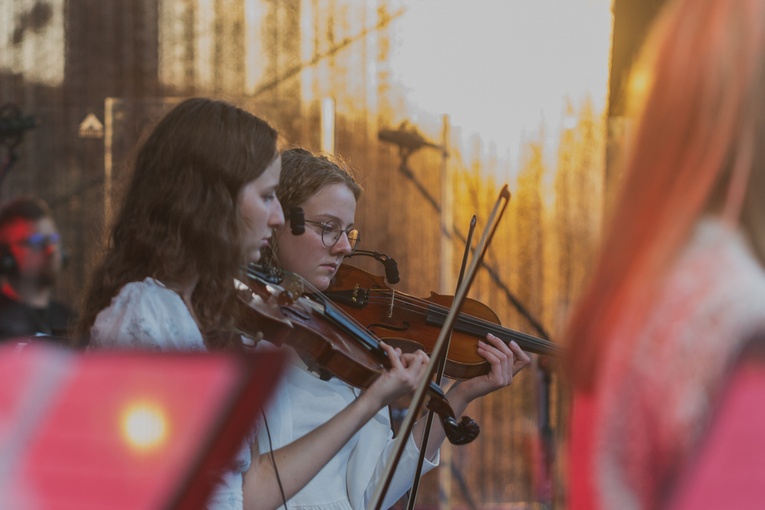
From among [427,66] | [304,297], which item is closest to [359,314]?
[304,297]

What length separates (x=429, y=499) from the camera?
12.8 feet

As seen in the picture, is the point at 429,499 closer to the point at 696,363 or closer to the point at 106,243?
the point at 106,243

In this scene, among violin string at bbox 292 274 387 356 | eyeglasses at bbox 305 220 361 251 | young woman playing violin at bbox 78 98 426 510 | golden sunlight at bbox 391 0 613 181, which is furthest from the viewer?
golden sunlight at bbox 391 0 613 181

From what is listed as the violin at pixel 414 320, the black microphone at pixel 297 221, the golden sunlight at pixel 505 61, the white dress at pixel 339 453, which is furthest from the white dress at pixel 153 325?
the golden sunlight at pixel 505 61

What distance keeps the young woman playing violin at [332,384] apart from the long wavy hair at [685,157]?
3.24ft

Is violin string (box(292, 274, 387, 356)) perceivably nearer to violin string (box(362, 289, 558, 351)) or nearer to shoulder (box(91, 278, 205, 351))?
violin string (box(362, 289, 558, 351))

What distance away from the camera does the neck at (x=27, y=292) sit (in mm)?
3283

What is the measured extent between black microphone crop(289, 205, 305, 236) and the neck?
1.73 m

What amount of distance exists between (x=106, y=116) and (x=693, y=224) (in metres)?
3.36

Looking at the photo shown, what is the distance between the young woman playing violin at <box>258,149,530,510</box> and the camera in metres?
1.81

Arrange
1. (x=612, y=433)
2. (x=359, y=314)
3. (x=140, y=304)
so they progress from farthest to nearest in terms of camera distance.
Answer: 1. (x=359, y=314)
2. (x=140, y=304)
3. (x=612, y=433)

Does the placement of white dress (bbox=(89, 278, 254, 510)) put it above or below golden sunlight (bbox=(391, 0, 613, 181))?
below

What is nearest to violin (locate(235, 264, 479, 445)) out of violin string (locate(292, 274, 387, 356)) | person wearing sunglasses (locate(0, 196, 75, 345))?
violin string (locate(292, 274, 387, 356))

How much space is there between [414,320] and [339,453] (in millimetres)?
395
